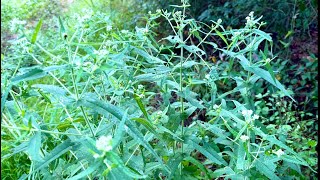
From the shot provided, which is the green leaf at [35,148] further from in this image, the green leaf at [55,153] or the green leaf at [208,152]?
the green leaf at [208,152]

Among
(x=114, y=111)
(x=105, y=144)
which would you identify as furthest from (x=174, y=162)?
(x=105, y=144)

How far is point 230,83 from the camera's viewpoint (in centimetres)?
246

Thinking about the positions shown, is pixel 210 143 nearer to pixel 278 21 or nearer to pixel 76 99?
pixel 76 99

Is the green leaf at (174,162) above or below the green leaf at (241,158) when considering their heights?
below

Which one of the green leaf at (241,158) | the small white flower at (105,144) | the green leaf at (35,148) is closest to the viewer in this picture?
the small white flower at (105,144)

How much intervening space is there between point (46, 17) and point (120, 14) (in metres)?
0.83

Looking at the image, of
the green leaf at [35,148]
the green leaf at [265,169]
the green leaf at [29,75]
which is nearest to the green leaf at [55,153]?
the green leaf at [35,148]

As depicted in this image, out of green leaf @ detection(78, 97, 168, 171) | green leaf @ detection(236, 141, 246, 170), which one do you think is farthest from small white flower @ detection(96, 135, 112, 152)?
green leaf @ detection(236, 141, 246, 170)

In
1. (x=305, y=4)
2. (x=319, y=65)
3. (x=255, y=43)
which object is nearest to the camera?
(x=255, y=43)

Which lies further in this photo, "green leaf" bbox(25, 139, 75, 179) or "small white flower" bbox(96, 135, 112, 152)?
"green leaf" bbox(25, 139, 75, 179)

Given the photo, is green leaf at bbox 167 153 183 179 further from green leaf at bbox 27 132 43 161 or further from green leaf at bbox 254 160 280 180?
green leaf at bbox 27 132 43 161

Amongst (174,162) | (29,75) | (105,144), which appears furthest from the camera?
(174,162)

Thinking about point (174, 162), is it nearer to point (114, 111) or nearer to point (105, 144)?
point (114, 111)

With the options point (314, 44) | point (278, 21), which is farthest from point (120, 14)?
point (314, 44)
